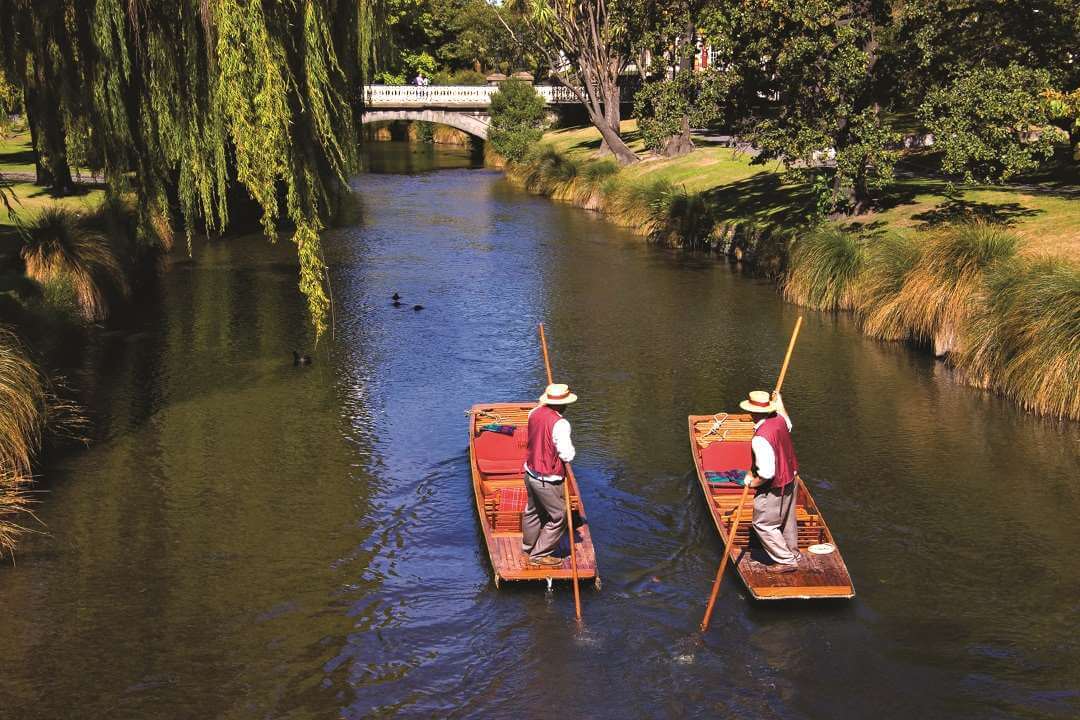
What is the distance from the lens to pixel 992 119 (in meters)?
23.5

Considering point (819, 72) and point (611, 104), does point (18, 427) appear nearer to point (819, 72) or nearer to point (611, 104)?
point (819, 72)

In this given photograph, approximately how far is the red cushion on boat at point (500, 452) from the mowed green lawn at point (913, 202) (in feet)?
40.5

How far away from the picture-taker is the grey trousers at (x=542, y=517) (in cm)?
1202

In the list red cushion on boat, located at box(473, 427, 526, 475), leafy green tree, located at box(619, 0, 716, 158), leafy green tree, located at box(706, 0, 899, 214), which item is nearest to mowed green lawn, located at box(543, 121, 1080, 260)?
leafy green tree, located at box(706, 0, 899, 214)

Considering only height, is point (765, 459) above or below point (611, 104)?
below

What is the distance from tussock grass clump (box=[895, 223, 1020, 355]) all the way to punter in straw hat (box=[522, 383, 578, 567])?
36.3 ft

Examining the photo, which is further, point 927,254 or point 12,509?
point 927,254

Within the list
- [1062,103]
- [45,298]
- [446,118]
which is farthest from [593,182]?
[45,298]

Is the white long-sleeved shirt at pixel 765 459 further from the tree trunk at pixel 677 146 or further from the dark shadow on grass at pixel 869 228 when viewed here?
the tree trunk at pixel 677 146

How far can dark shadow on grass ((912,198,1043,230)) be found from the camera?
1029 inches

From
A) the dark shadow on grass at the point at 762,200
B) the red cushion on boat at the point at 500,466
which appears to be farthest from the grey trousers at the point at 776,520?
the dark shadow on grass at the point at 762,200

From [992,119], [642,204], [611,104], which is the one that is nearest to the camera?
[992,119]

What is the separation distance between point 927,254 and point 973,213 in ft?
19.8

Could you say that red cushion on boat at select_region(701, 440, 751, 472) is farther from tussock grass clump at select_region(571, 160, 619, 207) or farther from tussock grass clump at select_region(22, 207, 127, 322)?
tussock grass clump at select_region(571, 160, 619, 207)
